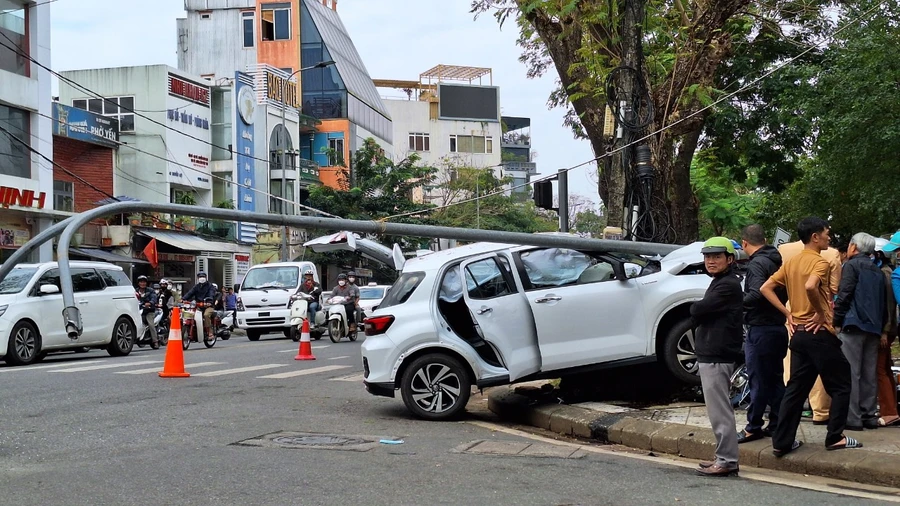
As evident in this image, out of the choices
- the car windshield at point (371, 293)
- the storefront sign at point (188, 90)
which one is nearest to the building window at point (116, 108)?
the storefront sign at point (188, 90)

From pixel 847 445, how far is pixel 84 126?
3489 cm

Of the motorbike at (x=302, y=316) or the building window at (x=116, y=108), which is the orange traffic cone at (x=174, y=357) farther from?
the building window at (x=116, y=108)

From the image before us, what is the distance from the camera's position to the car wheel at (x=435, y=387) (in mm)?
10703

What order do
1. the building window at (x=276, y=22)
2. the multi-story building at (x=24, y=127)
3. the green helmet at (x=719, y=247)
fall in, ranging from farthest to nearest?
the building window at (x=276, y=22), the multi-story building at (x=24, y=127), the green helmet at (x=719, y=247)

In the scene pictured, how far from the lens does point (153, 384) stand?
13.8 metres

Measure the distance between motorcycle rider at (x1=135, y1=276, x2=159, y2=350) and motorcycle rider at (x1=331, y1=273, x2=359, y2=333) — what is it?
4.51 meters

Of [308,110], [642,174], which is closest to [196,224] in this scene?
[308,110]

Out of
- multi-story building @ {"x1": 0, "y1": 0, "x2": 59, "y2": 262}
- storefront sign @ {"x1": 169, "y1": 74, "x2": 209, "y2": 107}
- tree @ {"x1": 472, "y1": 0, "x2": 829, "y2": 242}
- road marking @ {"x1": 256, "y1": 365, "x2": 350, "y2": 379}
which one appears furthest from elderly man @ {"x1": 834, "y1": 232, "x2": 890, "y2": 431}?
storefront sign @ {"x1": 169, "y1": 74, "x2": 209, "y2": 107}

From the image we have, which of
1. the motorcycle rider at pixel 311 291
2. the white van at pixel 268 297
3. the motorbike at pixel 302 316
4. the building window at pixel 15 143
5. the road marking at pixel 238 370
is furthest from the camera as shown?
the building window at pixel 15 143

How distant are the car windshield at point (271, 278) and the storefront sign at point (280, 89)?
22.8m

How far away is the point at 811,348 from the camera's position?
7883mm

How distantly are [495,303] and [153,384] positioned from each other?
5.41 m

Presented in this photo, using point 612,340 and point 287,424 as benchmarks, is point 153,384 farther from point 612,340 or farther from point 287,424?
point 612,340

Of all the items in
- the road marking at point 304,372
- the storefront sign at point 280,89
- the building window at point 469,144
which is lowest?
the road marking at point 304,372
